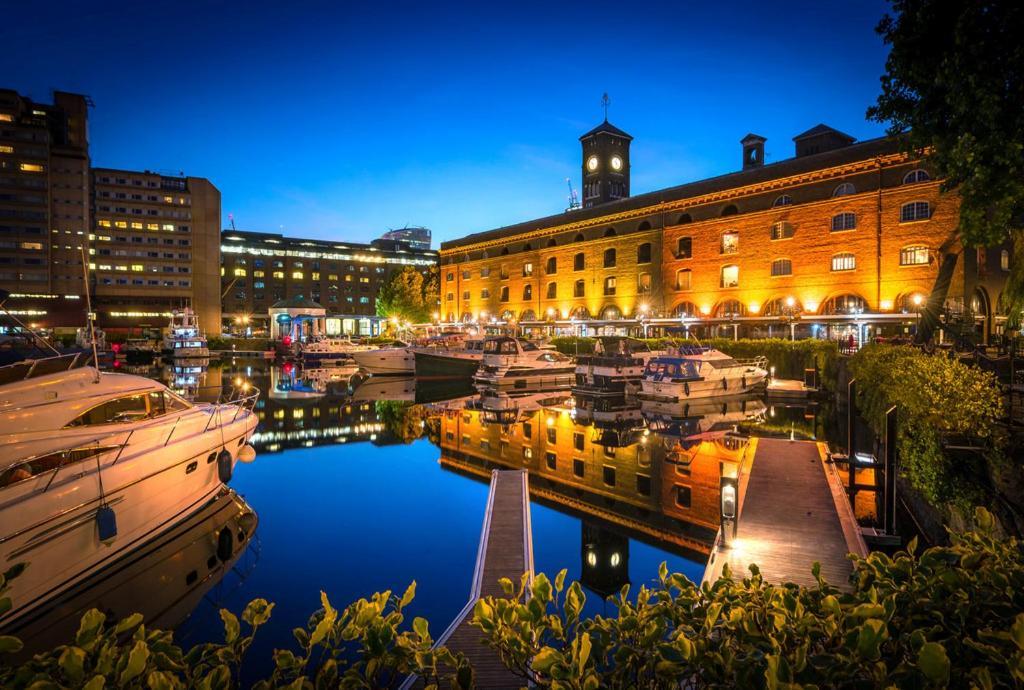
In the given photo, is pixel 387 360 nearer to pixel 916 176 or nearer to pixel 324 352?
pixel 324 352

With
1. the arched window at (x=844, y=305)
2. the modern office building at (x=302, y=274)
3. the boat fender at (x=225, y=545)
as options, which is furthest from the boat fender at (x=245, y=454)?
the modern office building at (x=302, y=274)

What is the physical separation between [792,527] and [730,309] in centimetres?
3647

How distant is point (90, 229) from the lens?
3467 inches

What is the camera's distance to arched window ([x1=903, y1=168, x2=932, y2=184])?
112ft

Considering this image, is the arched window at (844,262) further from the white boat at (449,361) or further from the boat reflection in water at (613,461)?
the white boat at (449,361)

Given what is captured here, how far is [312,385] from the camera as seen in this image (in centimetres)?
3862

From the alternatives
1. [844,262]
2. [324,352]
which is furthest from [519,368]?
[324,352]

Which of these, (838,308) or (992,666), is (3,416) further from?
(838,308)

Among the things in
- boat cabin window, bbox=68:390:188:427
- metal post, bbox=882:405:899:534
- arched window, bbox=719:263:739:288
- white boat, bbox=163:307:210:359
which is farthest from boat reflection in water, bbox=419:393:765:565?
white boat, bbox=163:307:210:359

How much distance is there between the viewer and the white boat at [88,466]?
26.0 ft

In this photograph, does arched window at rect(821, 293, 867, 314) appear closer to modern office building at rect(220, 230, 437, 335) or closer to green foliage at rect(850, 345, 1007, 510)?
green foliage at rect(850, 345, 1007, 510)

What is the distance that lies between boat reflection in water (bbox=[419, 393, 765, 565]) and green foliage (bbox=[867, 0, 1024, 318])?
19.6 ft

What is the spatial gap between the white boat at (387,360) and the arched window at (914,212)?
35.4 meters

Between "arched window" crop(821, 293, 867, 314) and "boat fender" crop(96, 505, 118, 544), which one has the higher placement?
"arched window" crop(821, 293, 867, 314)
